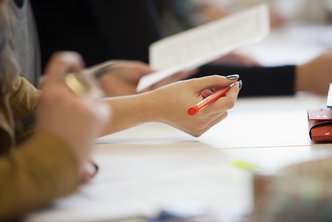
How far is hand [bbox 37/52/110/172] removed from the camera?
711 mm

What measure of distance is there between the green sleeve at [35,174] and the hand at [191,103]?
0.42 m

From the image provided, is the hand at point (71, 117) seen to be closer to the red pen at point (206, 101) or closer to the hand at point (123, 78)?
the red pen at point (206, 101)

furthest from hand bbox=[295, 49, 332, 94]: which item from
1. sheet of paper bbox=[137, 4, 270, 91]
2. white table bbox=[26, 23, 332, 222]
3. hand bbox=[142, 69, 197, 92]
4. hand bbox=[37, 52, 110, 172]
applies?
hand bbox=[37, 52, 110, 172]

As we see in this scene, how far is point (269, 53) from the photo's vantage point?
2.13 meters

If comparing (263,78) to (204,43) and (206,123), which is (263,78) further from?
(206,123)

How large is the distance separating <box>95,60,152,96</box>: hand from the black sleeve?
0.15 m

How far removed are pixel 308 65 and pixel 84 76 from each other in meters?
0.78

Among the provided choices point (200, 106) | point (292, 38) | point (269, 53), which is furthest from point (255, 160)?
point (292, 38)

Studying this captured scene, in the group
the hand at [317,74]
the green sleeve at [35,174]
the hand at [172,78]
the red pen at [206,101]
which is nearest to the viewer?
the green sleeve at [35,174]

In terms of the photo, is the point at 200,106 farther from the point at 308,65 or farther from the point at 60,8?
the point at 60,8

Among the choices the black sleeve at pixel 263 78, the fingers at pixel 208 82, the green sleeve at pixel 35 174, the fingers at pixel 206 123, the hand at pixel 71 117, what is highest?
the hand at pixel 71 117

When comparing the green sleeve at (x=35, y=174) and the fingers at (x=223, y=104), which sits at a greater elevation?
the green sleeve at (x=35, y=174)

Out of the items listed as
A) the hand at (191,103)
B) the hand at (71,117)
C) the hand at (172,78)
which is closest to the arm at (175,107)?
the hand at (191,103)

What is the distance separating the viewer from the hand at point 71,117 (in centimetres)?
71
